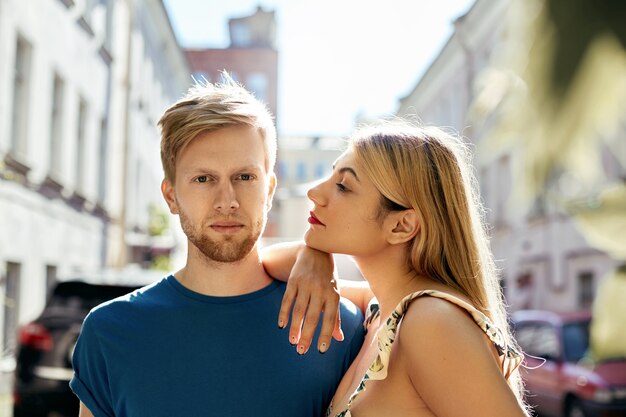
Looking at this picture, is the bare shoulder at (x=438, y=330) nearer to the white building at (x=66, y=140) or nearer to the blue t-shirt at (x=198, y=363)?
the blue t-shirt at (x=198, y=363)

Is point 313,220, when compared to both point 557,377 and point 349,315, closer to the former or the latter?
point 349,315

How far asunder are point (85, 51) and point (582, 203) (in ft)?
57.1

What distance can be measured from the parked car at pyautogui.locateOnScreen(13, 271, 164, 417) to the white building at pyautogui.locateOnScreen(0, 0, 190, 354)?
2743 mm

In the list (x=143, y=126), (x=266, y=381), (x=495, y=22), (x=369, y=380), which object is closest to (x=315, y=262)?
(x=266, y=381)

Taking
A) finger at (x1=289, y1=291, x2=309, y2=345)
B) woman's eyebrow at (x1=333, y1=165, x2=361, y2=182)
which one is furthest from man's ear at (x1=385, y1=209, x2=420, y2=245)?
finger at (x1=289, y1=291, x2=309, y2=345)

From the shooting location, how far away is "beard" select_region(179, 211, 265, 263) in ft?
7.50

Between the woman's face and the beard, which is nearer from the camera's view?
the woman's face

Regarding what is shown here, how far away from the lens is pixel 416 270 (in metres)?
2.05

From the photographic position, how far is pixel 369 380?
1866 mm

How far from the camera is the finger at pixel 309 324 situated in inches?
79.7

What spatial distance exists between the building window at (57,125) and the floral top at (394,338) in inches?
577

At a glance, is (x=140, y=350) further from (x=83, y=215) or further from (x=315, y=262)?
(x=83, y=215)

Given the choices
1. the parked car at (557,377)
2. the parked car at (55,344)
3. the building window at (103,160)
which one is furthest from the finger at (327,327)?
the building window at (103,160)

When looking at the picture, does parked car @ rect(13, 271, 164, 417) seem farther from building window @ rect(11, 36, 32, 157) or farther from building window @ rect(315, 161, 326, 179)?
building window @ rect(315, 161, 326, 179)
